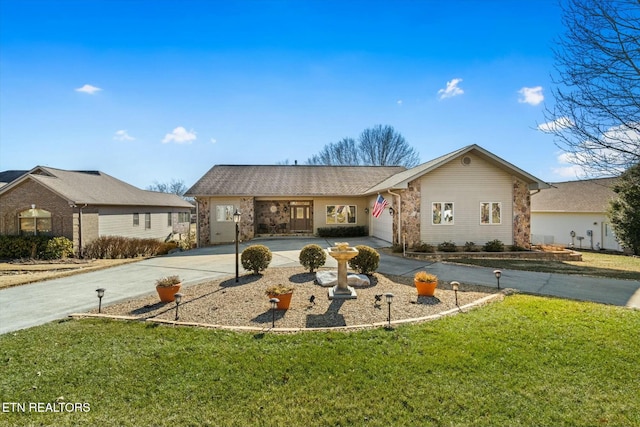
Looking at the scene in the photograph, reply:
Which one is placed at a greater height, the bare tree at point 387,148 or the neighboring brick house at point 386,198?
the bare tree at point 387,148

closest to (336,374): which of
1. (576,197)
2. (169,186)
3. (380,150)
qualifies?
(576,197)

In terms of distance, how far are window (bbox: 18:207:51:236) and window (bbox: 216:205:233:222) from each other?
8.66 meters

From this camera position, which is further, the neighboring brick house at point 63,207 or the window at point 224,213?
the window at point 224,213

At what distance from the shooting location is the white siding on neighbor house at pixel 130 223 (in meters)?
17.9

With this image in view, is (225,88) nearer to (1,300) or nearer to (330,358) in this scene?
(1,300)

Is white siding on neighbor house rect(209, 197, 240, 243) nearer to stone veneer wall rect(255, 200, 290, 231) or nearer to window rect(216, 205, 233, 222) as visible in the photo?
window rect(216, 205, 233, 222)

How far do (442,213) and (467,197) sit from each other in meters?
1.49

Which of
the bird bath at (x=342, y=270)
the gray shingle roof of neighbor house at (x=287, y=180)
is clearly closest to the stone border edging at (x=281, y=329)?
the bird bath at (x=342, y=270)

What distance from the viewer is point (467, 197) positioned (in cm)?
1491

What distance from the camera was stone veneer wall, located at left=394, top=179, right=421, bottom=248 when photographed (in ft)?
47.9

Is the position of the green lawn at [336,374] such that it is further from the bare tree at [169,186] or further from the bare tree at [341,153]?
the bare tree at [169,186]

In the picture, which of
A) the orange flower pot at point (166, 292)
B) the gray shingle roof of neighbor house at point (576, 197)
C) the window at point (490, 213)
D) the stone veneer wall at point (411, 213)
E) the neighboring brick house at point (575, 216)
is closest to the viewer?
the orange flower pot at point (166, 292)

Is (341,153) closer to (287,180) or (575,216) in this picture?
(287,180)

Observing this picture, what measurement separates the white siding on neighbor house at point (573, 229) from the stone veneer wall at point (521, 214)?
1011 centimetres
